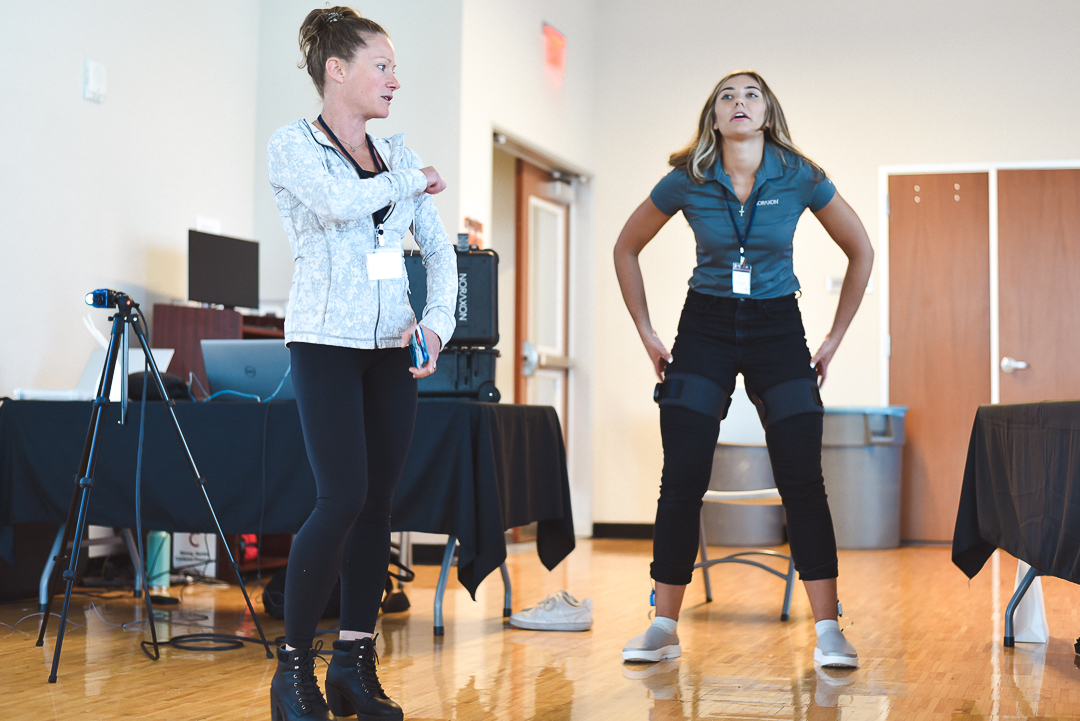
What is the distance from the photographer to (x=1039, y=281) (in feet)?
19.8

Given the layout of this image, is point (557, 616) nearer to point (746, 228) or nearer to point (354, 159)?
point (746, 228)

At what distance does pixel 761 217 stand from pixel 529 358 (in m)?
3.25

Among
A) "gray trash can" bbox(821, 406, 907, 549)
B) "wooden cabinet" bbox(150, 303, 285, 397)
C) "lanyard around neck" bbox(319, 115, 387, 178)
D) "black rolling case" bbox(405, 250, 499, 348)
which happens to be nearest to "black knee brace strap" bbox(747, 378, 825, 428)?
"black rolling case" bbox(405, 250, 499, 348)

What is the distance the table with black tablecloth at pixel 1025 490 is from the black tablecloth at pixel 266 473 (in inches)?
47.8

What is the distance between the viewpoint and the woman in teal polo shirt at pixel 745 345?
2559 millimetres

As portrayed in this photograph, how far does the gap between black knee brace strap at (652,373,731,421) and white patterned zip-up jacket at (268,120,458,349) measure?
78 centimetres

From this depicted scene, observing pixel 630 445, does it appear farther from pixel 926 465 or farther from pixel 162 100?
pixel 162 100

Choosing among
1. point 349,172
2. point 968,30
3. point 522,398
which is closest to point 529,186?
point 522,398

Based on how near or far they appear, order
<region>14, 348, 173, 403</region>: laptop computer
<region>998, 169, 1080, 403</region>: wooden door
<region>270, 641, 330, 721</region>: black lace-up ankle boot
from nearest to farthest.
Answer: <region>270, 641, 330, 721</region>: black lace-up ankle boot
<region>14, 348, 173, 403</region>: laptop computer
<region>998, 169, 1080, 403</region>: wooden door

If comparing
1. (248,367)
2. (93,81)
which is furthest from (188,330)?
(248,367)

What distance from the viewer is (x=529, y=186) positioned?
19.7ft

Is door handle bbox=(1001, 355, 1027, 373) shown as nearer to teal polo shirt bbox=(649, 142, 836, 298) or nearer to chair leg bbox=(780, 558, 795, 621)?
chair leg bbox=(780, 558, 795, 621)

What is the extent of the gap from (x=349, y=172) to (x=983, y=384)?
5.05 m

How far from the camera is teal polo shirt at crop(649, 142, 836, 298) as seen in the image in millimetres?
2564
